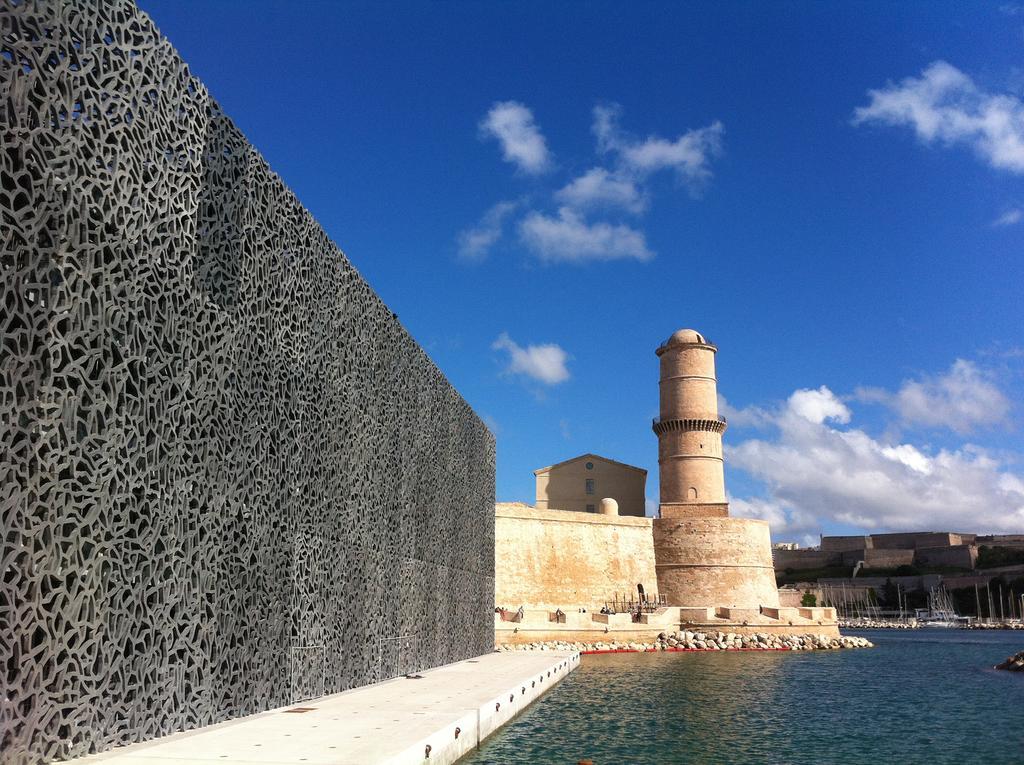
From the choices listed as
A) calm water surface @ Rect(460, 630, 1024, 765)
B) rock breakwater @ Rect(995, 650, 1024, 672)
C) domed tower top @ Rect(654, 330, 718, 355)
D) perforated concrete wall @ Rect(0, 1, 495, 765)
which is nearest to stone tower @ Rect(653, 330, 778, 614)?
domed tower top @ Rect(654, 330, 718, 355)

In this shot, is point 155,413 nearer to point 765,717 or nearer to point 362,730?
point 362,730

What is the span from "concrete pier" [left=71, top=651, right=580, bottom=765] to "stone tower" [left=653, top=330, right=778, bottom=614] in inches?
934

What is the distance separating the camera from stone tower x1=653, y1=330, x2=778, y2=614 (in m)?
35.1

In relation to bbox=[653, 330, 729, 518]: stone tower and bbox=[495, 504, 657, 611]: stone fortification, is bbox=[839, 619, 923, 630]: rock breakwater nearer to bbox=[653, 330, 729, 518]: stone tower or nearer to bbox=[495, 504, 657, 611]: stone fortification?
bbox=[653, 330, 729, 518]: stone tower

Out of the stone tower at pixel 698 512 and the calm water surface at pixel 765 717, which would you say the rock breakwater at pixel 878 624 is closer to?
the stone tower at pixel 698 512

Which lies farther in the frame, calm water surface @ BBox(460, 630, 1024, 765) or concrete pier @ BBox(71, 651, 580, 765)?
calm water surface @ BBox(460, 630, 1024, 765)

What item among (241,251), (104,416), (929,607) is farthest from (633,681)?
(929,607)

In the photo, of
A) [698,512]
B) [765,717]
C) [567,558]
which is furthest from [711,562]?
[765,717]

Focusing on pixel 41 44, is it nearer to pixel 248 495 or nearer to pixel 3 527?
pixel 3 527

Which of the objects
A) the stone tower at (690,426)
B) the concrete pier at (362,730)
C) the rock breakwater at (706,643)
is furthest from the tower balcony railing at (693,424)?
the concrete pier at (362,730)

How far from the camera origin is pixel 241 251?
871 centimetres

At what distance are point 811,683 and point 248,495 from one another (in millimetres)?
14928

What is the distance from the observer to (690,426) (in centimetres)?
3872

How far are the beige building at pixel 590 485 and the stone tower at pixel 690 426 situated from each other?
2468 mm
